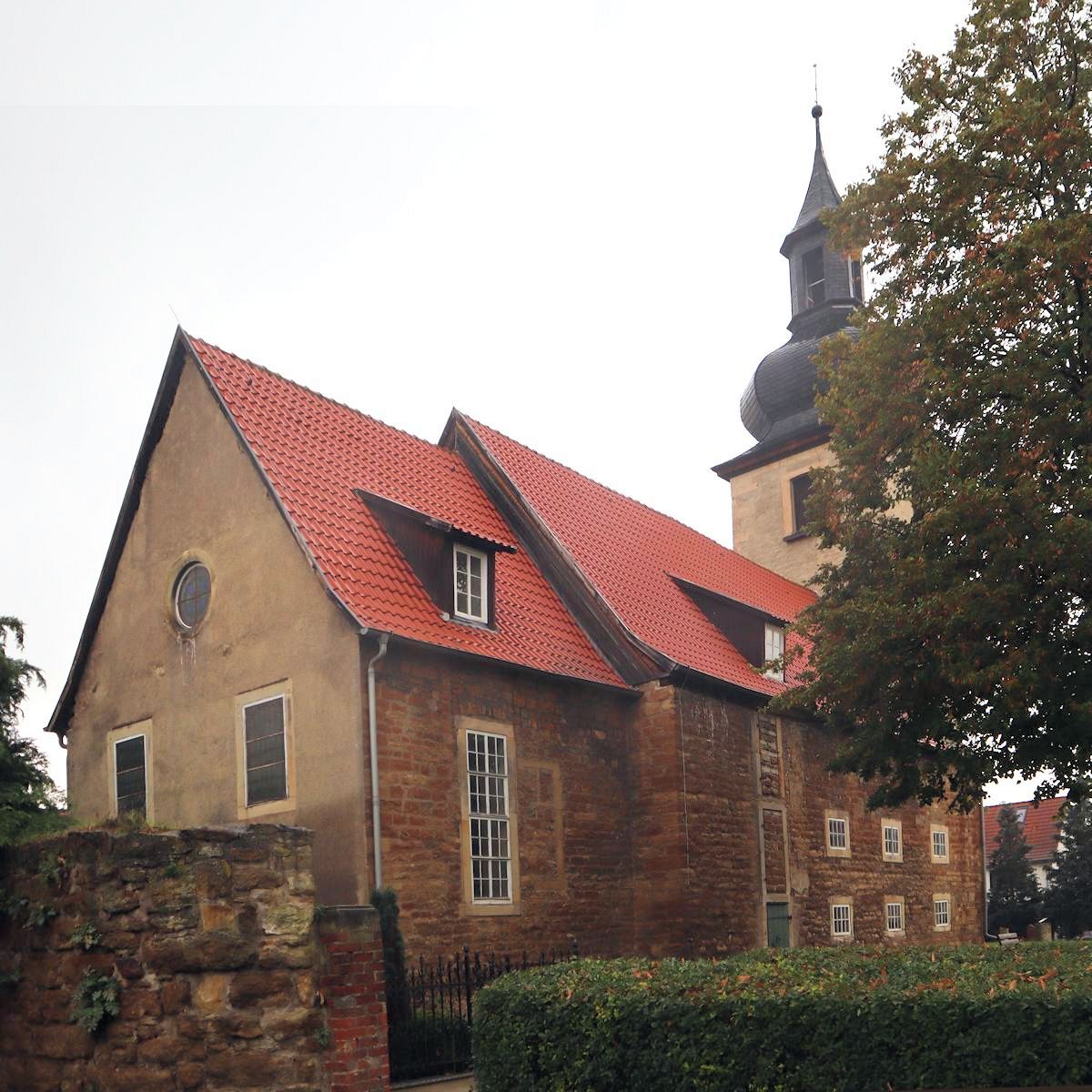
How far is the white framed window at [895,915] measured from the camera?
80.3ft

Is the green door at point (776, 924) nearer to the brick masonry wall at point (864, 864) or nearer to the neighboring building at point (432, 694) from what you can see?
the neighboring building at point (432, 694)

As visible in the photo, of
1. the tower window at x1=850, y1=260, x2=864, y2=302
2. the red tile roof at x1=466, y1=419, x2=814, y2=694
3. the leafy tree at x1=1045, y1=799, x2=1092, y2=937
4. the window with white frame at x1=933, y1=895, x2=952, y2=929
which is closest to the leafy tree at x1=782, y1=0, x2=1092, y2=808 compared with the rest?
the red tile roof at x1=466, y1=419, x2=814, y2=694

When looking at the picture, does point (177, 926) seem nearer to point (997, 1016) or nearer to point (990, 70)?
point (997, 1016)

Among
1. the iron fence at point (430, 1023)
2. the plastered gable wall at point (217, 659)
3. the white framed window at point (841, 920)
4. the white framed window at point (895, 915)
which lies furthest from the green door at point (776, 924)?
the plastered gable wall at point (217, 659)

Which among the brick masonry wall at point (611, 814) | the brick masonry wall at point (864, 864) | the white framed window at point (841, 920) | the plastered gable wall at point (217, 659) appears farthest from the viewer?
the white framed window at point (841, 920)

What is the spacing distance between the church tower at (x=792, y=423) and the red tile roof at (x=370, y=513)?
1285 centimetres

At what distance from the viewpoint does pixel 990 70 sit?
1571cm

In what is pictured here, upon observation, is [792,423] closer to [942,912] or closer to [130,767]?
[942,912]

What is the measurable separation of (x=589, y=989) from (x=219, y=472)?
9.81 metres

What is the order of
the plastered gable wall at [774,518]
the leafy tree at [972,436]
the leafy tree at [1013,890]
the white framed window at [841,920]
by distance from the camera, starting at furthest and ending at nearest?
the leafy tree at [1013,890], the plastered gable wall at [774,518], the white framed window at [841,920], the leafy tree at [972,436]

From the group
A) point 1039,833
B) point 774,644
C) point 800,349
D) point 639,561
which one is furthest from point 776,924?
point 1039,833

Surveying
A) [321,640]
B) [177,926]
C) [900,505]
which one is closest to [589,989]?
[177,926]

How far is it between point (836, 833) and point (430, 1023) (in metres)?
11.6

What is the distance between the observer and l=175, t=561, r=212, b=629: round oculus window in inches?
675
